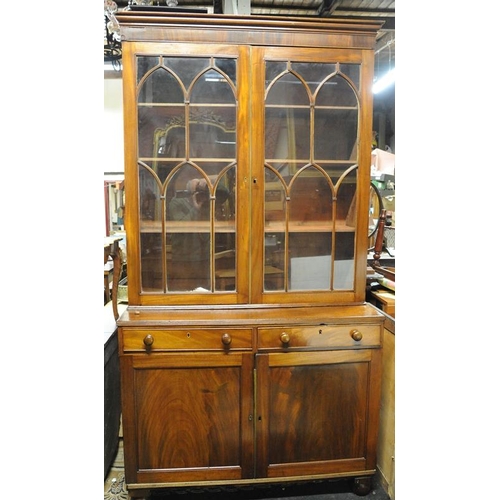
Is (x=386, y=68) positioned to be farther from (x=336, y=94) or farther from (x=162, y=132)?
(x=162, y=132)

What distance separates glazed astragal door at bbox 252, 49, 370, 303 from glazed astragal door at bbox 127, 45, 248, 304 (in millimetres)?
97

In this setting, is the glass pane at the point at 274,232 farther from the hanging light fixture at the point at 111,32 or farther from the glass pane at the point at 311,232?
the hanging light fixture at the point at 111,32

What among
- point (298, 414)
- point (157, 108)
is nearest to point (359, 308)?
point (298, 414)

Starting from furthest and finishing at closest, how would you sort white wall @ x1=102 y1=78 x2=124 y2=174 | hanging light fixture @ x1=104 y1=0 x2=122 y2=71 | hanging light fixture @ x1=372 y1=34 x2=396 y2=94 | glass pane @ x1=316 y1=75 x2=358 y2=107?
hanging light fixture @ x1=372 y1=34 x2=396 y2=94 < white wall @ x1=102 y1=78 x2=124 y2=174 < hanging light fixture @ x1=104 y1=0 x2=122 y2=71 < glass pane @ x1=316 y1=75 x2=358 y2=107

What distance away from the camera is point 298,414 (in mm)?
1365

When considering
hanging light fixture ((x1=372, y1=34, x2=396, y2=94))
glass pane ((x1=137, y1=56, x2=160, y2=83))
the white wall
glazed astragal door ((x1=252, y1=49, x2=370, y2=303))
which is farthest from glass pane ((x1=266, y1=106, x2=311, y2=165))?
hanging light fixture ((x1=372, y1=34, x2=396, y2=94))

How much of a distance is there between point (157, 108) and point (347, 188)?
0.78 metres

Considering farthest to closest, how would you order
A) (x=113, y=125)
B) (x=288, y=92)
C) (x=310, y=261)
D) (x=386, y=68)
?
(x=386, y=68), (x=113, y=125), (x=310, y=261), (x=288, y=92)

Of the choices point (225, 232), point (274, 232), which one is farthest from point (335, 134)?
point (225, 232)

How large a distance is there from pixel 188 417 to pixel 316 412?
1.55 feet

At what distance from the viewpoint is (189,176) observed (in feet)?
4.58

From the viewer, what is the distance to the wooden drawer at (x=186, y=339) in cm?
130

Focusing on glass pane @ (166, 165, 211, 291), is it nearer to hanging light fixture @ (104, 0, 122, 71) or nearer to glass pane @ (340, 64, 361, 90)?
glass pane @ (340, 64, 361, 90)

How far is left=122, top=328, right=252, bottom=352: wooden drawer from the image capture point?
1.30m
